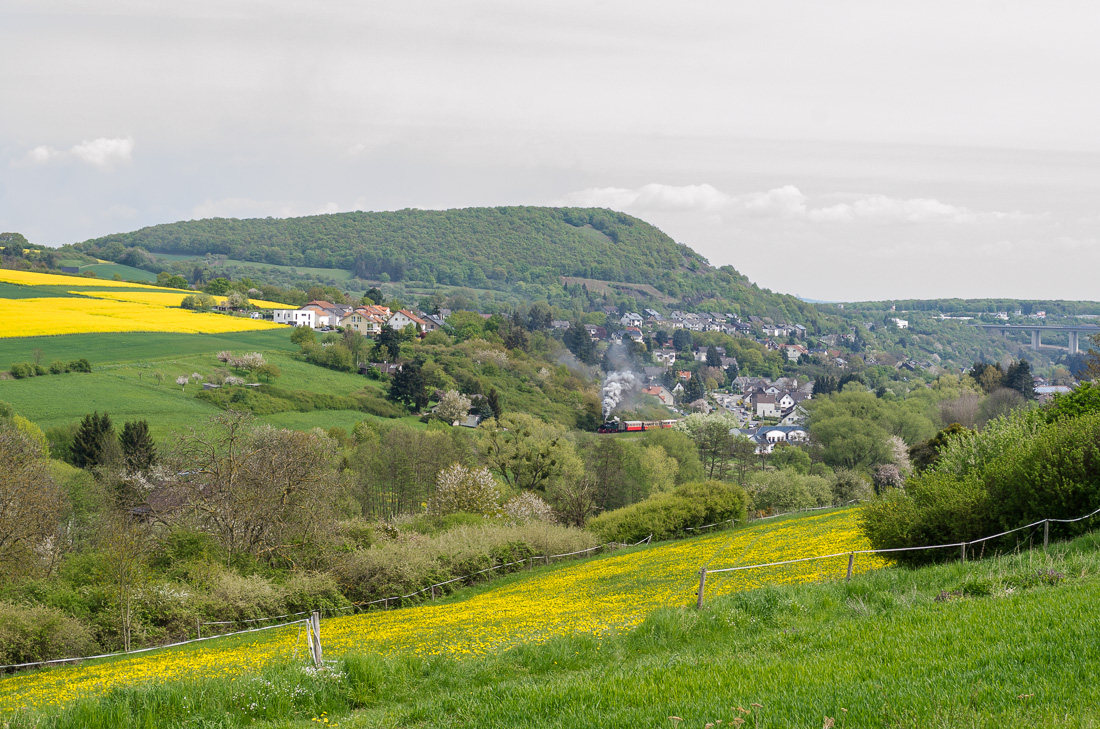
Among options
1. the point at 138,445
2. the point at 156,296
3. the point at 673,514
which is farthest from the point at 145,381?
the point at 156,296

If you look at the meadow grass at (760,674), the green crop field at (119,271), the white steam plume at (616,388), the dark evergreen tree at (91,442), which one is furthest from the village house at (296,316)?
the meadow grass at (760,674)

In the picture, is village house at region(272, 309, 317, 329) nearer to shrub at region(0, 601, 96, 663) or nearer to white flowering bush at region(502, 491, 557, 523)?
white flowering bush at region(502, 491, 557, 523)

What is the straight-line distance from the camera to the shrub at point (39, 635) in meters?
22.9

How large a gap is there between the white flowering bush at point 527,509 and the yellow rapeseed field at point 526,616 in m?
12.1

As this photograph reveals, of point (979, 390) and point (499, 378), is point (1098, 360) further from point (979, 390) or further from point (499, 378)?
point (499, 378)

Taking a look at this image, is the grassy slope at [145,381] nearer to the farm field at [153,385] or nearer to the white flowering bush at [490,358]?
the farm field at [153,385]

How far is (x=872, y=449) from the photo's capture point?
7762 cm

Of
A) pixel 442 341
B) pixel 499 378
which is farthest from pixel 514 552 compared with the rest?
pixel 442 341

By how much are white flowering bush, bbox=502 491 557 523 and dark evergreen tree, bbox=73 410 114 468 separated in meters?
32.1

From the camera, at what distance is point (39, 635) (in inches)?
929

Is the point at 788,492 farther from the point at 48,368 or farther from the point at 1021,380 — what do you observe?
the point at 48,368

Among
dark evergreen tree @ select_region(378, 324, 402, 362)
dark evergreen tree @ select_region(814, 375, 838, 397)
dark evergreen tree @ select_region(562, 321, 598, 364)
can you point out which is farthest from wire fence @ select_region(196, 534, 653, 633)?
dark evergreen tree @ select_region(562, 321, 598, 364)

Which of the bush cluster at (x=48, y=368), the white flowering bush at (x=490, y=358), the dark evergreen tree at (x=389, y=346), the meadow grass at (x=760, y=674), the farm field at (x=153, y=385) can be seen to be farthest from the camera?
the white flowering bush at (x=490, y=358)

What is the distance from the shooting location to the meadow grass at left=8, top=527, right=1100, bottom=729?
6645mm
